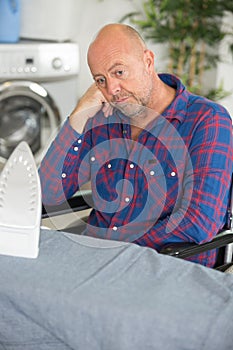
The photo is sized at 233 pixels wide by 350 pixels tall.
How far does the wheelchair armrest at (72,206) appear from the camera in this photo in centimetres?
188

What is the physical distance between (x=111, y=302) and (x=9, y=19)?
2.96 m

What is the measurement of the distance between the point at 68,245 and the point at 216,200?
53cm

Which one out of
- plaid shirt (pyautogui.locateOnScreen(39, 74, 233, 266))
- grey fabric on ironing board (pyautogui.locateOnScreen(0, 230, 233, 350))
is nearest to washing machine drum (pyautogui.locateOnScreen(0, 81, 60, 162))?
plaid shirt (pyautogui.locateOnScreen(39, 74, 233, 266))

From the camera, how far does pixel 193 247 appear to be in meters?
1.61

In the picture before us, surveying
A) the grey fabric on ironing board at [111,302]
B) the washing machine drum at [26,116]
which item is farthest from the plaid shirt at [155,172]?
the washing machine drum at [26,116]

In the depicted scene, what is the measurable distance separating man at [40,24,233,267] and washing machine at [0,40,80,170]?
6.06ft

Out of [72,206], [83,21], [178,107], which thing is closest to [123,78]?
[178,107]

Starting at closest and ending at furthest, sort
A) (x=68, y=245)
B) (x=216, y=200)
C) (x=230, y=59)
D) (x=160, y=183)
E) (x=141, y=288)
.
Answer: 1. (x=141, y=288)
2. (x=68, y=245)
3. (x=216, y=200)
4. (x=160, y=183)
5. (x=230, y=59)

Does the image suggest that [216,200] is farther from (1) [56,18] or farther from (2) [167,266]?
(1) [56,18]

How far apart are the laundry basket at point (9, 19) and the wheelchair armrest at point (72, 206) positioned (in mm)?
2046

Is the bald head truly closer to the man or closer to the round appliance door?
the man

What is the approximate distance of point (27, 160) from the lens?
127 cm

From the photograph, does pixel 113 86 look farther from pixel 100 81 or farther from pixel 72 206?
pixel 72 206

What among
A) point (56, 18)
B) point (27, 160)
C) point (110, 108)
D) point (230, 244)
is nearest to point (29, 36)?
point (56, 18)
